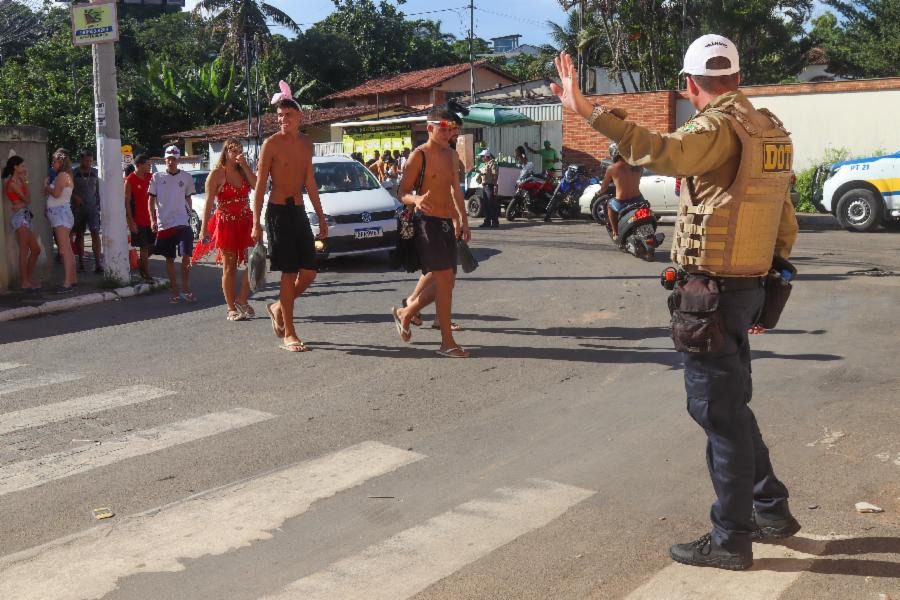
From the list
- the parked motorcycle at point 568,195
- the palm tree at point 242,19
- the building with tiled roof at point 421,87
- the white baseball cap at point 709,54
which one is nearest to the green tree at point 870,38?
the building with tiled roof at point 421,87

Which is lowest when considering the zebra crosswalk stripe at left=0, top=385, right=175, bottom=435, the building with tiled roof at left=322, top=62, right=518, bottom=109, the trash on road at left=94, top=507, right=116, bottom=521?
the trash on road at left=94, top=507, right=116, bottom=521

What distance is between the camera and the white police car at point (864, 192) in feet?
63.0

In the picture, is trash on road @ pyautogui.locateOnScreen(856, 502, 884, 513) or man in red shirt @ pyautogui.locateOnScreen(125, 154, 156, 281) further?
man in red shirt @ pyautogui.locateOnScreen(125, 154, 156, 281)

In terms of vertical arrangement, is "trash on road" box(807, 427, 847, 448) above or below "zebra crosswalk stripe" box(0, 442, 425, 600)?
above

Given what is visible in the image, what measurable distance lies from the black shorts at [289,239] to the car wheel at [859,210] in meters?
13.9

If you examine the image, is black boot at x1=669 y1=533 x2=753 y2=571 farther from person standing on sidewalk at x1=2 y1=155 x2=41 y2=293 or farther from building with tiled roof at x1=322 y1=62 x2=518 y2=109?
building with tiled roof at x1=322 y1=62 x2=518 y2=109

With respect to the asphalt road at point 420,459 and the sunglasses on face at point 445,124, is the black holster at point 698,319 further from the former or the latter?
the sunglasses on face at point 445,124

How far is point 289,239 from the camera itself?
8.70m

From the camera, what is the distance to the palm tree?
167 ft

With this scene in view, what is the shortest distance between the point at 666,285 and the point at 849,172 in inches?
677

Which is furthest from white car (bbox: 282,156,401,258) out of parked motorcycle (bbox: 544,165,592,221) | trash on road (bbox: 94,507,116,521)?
trash on road (bbox: 94,507,116,521)

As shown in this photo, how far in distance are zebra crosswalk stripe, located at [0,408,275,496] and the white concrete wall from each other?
71.2 feet

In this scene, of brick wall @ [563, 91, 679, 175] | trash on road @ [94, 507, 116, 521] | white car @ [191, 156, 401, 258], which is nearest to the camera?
trash on road @ [94, 507, 116, 521]

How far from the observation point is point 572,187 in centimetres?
2402
